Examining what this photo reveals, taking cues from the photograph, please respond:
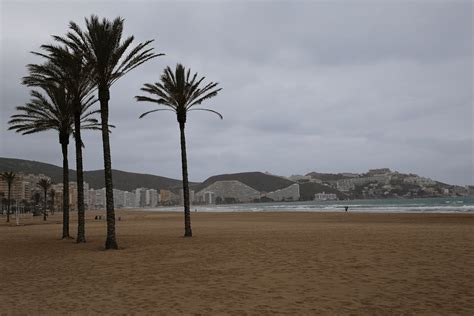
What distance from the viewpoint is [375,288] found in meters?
8.04

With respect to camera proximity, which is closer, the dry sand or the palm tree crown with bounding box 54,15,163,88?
the dry sand

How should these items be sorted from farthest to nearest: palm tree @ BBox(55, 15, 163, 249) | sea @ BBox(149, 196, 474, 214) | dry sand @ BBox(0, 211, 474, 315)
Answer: sea @ BBox(149, 196, 474, 214) < palm tree @ BBox(55, 15, 163, 249) < dry sand @ BBox(0, 211, 474, 315)

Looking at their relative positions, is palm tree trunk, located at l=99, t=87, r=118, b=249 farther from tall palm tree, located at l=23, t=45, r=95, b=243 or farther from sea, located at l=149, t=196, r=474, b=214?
sea, located at l=149, t=196, r=474, b=214

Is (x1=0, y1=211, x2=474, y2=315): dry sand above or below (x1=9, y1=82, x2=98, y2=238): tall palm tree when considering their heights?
below

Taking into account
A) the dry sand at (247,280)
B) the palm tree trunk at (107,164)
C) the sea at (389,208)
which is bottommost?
the sea at (389,208)

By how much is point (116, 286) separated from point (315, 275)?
15.2 feet

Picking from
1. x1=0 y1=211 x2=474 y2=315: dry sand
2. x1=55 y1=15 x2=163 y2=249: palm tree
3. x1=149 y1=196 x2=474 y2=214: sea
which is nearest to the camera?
x1=0 y1=211 x2=474 y2=315: dry sand

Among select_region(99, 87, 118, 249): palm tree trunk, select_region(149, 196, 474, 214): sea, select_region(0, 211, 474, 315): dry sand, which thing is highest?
select_region(99, 87, 118, 249): palm tree trunk

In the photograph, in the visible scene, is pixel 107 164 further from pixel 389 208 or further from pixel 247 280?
pixel 389 208

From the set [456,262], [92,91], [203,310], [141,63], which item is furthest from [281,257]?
[92,91]

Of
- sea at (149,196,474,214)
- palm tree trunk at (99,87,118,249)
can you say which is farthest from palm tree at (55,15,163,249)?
sea at (149,196,474,214)

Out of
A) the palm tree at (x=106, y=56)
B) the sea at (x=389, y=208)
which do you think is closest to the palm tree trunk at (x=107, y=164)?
the palm tree at (x=106, y=56)

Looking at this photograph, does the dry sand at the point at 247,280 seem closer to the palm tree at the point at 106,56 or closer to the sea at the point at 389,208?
the palm tree at the point at 106,56

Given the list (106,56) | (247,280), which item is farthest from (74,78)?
(247,280)
